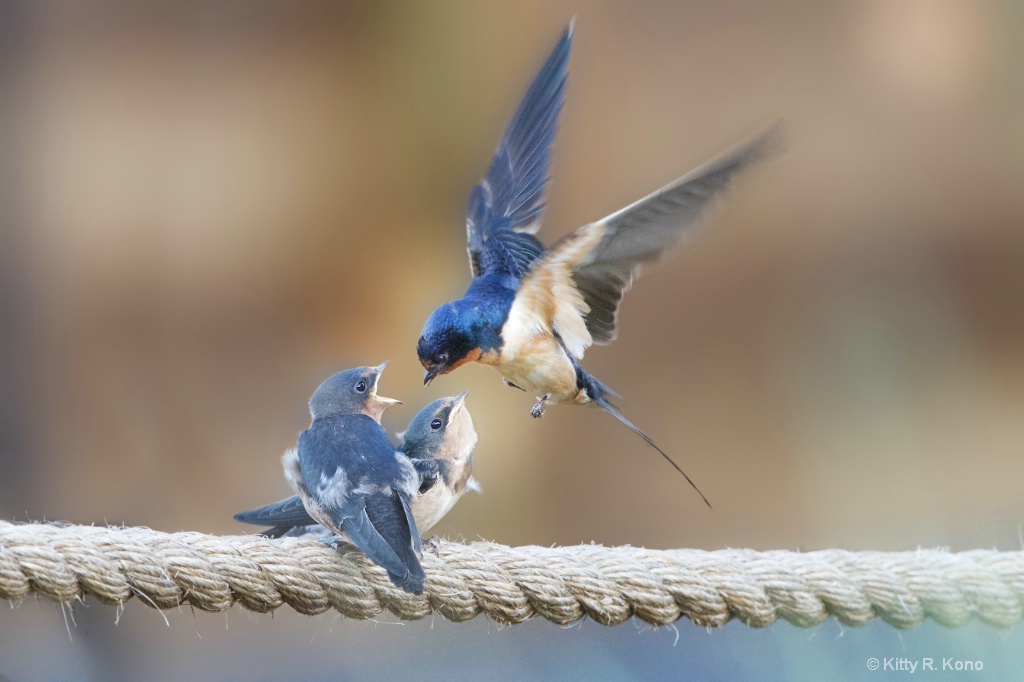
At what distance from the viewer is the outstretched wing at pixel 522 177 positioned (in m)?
0.81

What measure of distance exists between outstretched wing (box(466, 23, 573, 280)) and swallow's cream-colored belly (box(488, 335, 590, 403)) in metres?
0.10

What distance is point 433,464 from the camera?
68cm

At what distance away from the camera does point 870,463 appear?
134 cm

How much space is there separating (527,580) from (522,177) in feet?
1.31

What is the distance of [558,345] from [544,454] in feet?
1.95


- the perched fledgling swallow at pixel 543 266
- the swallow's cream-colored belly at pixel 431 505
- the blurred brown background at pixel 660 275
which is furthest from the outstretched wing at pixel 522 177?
the blurred brown background at pixel 660 275

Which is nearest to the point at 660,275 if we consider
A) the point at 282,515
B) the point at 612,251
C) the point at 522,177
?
the point at 522,177

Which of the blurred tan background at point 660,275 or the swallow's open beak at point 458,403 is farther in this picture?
the blurred tan background at point 660,275

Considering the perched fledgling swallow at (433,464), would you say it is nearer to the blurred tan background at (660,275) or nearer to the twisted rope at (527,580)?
the twisted rope at (527,580)

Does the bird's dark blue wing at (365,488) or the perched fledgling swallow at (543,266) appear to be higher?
the perched fledgling swallow at (543,266)

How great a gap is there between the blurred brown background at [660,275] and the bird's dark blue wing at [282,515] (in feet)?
1.82

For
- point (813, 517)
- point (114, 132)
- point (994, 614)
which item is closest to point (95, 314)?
point (114, 132)

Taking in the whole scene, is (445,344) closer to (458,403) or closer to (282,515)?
(458,403)

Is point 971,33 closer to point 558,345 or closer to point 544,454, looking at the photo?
point 544,454
